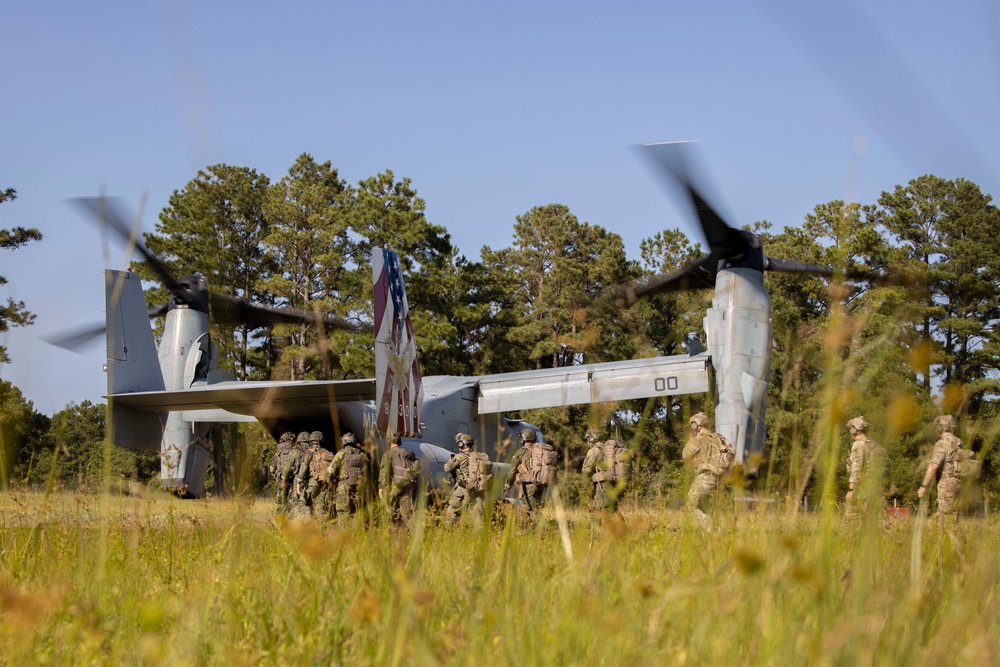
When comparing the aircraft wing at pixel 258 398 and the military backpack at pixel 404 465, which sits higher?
the aircraft wing at pixel 258 398

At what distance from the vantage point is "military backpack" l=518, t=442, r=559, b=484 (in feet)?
38.8

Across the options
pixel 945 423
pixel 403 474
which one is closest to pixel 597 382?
pixel 403 474

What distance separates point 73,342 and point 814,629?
17622 millimetres

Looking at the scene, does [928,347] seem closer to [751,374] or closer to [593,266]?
[751,374]

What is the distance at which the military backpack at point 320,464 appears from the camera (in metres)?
12.5

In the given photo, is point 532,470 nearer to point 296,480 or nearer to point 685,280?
point 296,480

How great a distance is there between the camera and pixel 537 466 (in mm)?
11867

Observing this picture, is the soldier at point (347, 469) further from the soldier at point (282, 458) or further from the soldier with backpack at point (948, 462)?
the soldier with backpack at point (948, 462)

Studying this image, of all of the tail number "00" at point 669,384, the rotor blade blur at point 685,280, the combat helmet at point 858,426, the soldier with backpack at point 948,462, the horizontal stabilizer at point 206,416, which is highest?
the rotor blade blur at point 685,280

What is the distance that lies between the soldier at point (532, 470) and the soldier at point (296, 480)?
10.1 feet

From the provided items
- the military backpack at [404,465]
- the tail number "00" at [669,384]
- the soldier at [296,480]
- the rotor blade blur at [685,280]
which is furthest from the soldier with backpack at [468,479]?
the rotor blade blur at [685,280]

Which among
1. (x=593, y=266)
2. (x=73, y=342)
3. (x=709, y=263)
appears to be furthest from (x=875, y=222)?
(x=73, y=342)

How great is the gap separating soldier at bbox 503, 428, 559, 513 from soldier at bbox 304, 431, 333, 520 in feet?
8.62

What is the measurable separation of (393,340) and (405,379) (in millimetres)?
2058
